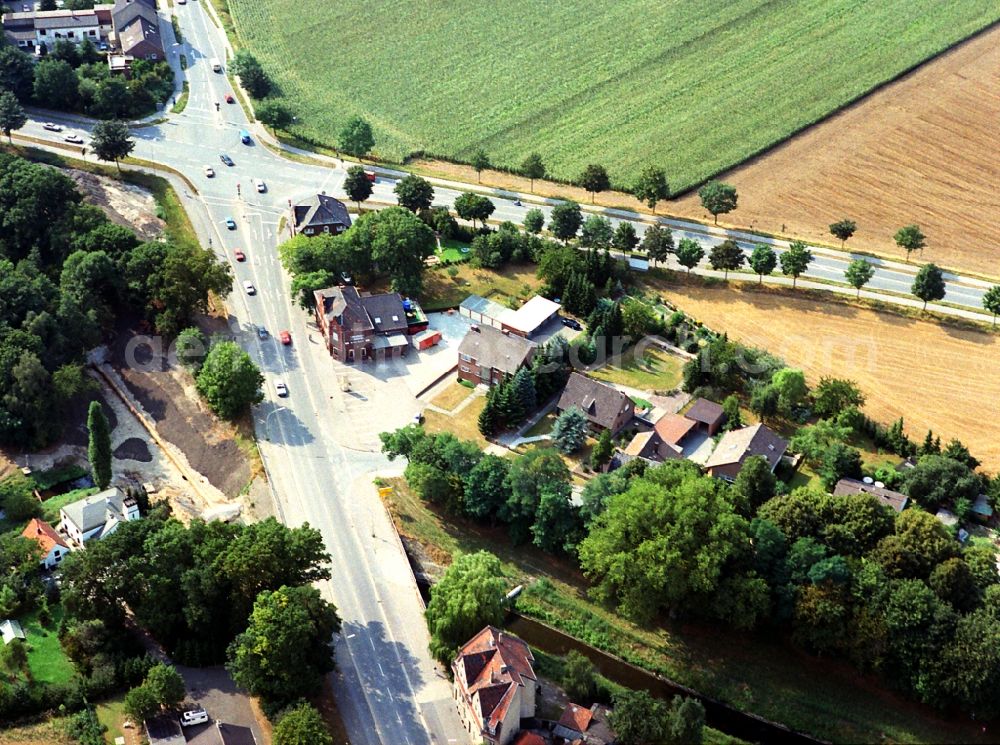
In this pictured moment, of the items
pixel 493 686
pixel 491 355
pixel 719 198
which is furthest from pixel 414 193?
pixel 493 686

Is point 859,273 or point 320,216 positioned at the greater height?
point 320,216

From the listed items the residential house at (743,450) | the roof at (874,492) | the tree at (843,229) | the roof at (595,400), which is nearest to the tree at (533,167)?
the tree at (843,229)

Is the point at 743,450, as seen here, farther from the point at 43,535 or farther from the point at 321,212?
the point at 43,535

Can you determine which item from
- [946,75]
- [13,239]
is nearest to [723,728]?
[13,239]

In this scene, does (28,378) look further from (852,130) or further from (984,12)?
(984,12)

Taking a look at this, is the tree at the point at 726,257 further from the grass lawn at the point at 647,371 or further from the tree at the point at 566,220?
the tree at the point at 566,220

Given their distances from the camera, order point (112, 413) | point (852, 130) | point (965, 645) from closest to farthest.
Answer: point (965, 645), point (112, 413), point (852, 130)
